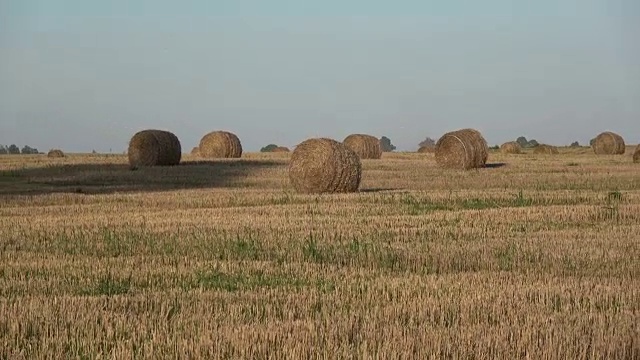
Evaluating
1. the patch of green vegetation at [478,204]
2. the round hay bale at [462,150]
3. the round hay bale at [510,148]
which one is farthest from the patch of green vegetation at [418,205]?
the round hay bale at [510,148]

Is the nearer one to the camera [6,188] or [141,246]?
[141,246]

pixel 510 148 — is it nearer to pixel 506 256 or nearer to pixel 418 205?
pixel 418 205

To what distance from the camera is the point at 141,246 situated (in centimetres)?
1296

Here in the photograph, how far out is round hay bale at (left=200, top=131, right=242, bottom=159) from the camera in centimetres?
A: 4416

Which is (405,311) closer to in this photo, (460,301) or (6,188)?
(460,301)

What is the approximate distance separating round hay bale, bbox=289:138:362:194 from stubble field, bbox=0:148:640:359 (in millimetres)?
2905

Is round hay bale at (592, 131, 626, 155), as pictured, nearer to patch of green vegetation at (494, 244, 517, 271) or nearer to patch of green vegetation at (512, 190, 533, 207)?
patch of green vegetation at (512, 190, 533, 207)

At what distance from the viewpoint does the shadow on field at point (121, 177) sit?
27.2 meters

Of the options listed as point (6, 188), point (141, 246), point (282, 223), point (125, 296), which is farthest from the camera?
point (6, 188)

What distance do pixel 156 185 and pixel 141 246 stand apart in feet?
52.4

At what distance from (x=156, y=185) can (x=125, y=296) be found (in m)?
20.4

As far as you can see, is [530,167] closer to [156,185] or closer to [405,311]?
[156,185]

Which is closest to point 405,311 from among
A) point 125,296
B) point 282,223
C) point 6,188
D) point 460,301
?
point 460,301

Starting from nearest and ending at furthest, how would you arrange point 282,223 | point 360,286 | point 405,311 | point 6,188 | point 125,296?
1. point 405,311
2. point 125,296
3. point 360,286
4. point 282,223
5. point 6,188
